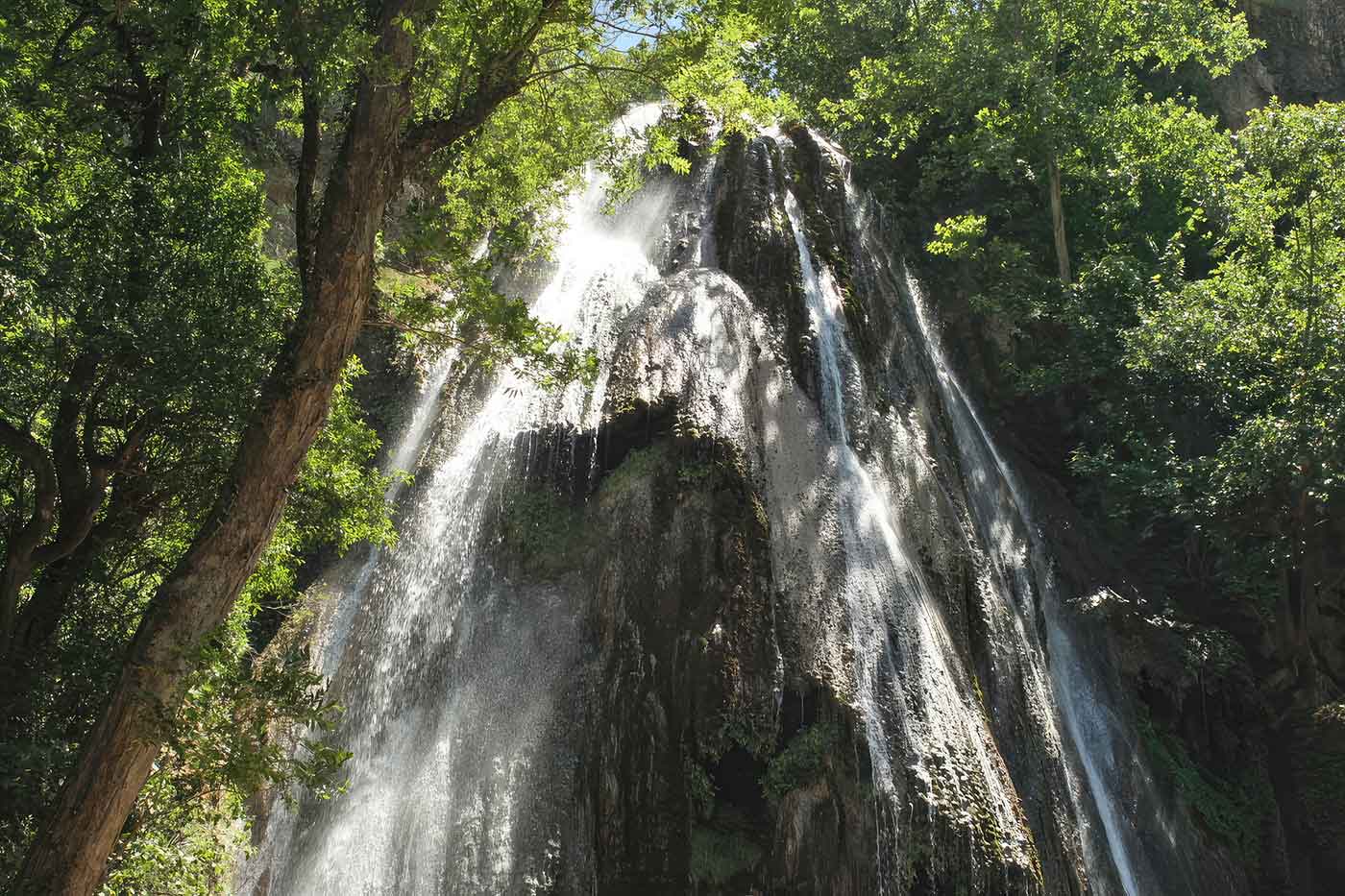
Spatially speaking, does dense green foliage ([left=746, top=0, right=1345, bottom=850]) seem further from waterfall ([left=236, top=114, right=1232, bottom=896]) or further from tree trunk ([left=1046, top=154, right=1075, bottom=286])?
waterfall ([left=236, top=114, right=1232, bottom=896])

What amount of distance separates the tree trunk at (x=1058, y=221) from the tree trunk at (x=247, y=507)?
15.8 meters

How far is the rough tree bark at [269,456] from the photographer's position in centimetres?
577

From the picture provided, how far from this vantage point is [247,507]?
6.39 m

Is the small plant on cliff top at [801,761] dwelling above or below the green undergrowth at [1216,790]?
below

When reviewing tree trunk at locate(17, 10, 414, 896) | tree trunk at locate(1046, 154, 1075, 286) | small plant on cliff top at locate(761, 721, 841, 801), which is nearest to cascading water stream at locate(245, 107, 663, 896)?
small plant on cliff top at locate(761, 721, 841, 801)

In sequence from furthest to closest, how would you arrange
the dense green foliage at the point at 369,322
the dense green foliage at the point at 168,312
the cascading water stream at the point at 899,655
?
the cascading water stream at the point at 899,655 < the dense green foliage at the point at 369,322 < the dense green foliage at the point at 168,312

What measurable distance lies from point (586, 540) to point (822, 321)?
4.83m

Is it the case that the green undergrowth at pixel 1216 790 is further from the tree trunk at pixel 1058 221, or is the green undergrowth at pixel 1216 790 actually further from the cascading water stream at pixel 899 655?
the tree trunk at pixel 1058 221

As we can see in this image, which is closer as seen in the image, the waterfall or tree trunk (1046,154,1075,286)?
the waterfall

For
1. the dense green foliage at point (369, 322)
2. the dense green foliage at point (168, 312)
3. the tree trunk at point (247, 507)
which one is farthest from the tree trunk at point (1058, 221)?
the tree trunk at point (247, 507)

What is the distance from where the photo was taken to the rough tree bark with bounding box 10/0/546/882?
227 inches

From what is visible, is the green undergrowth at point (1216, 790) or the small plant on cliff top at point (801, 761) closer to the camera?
the small plant on cliff top at point (801, 761)

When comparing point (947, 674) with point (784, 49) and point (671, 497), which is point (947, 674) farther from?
point (784, 49)

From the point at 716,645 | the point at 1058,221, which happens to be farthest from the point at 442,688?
the point at 1058,221
